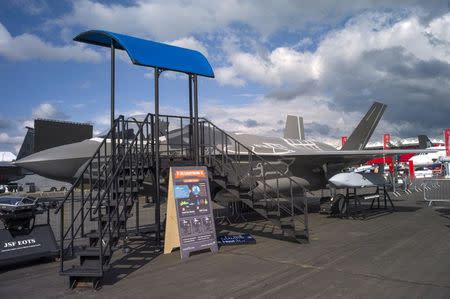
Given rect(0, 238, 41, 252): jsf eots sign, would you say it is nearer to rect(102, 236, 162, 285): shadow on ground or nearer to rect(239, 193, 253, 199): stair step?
rect(102, 236, 162, 285): shadow on ground

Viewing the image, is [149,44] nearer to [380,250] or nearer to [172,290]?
[172,290]

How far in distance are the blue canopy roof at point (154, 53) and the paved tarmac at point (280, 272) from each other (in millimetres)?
4629

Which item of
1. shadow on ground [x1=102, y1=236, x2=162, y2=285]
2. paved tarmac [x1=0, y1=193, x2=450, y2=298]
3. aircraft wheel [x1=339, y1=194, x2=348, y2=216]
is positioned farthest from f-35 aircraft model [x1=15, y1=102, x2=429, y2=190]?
paved tarmac [x1=0, y1=193, x2=450, y2=298]

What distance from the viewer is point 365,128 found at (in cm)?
2011

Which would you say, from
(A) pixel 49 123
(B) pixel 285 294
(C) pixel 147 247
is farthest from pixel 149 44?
(A) pixel 49 123

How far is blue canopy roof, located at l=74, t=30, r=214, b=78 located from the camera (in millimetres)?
8616

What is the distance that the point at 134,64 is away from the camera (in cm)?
840

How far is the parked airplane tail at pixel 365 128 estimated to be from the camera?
65.5 ft

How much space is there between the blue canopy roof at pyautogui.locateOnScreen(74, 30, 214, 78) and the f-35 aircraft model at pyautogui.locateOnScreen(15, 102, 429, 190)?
1.88 m

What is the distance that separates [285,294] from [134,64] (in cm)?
585

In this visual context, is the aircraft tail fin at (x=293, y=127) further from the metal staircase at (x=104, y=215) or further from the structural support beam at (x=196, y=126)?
the metal staircase at (x=104, y=215)

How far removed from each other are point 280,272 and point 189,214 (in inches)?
105

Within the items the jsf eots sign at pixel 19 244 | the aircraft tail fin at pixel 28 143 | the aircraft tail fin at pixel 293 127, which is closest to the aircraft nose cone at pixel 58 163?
the jsf eots sign at pixel 19 244

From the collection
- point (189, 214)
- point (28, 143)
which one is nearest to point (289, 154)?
point (189, 214)
